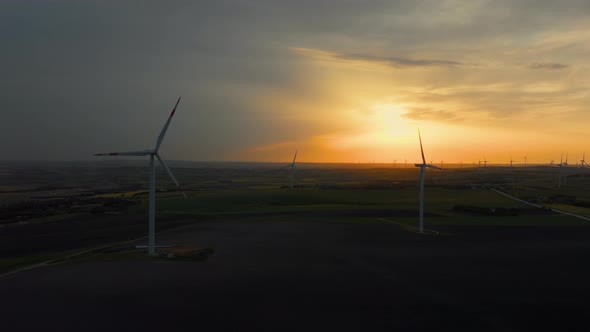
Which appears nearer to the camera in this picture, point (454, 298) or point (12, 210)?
point (454, 298)

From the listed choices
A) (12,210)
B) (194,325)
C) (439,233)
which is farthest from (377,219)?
(12,210)

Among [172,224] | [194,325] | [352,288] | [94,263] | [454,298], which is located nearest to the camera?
[194,325]

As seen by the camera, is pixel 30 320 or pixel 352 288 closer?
pixel 30 320

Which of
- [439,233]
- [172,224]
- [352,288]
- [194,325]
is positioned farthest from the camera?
[172,224]

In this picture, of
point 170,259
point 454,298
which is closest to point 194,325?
point 170,259

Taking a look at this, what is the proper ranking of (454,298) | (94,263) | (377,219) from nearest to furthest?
(454,298) → (94,263) → (377,219)

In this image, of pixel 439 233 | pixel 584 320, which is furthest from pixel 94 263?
pixel 439 233

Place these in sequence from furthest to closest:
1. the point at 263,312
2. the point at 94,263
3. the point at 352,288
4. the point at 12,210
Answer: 1. the point at 12,210
2. the point at 94,263
3. the point at 352,288
4. the point at 263,312

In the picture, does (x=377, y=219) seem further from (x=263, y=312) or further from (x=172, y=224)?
(x=263, y=312)

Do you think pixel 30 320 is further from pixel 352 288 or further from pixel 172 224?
pixel 172 224
